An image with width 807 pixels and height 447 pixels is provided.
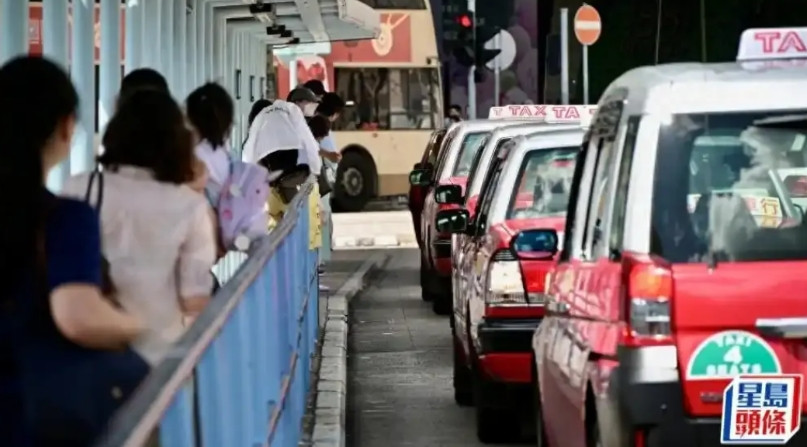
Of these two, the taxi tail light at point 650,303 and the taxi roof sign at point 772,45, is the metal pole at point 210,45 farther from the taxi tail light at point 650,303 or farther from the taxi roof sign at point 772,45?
the taxi tail light at point 650,303

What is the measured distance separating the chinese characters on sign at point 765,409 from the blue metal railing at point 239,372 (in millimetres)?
1477

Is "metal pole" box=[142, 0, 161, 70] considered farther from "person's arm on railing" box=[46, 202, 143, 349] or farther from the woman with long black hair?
"person's arm on railing" box=[46, 202, 143, 349]

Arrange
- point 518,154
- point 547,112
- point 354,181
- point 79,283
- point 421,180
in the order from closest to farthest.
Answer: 1. point 79,283
2. point 518,154
3. point 547,112
4. point 421,180
5. point 354,181

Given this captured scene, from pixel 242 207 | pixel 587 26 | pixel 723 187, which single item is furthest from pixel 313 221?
pixel 587 26

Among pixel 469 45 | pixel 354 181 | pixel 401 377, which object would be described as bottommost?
pixel 354 181

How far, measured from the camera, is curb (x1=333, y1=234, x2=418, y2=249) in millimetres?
28562

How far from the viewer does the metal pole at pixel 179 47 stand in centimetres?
1598

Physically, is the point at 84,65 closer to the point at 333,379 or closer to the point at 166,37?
the point at 333,379

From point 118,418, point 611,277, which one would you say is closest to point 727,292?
point 611,277

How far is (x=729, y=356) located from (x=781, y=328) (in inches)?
7.1

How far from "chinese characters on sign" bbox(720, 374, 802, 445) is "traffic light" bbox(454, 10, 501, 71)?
24139mm

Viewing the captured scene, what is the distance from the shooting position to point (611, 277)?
253 inches

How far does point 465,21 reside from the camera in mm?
30266

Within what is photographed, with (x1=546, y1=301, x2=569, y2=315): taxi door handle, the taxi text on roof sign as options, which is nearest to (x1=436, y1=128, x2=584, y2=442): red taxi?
(x1=546, y1=301, x2=569, y2=315): taxi door handle
